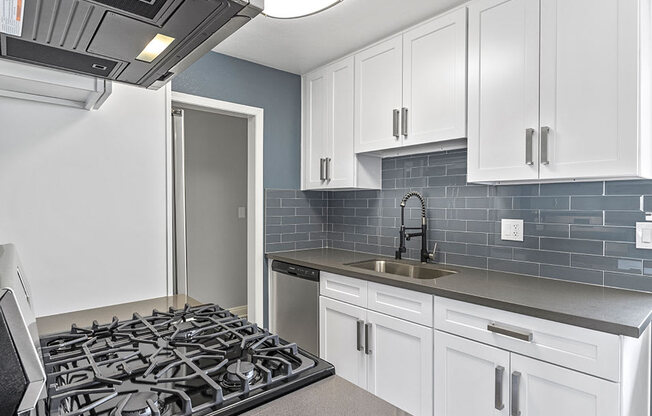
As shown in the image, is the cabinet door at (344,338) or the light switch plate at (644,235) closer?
the light switch plate at (644,235)

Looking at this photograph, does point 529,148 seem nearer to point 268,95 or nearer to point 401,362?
point 401,362

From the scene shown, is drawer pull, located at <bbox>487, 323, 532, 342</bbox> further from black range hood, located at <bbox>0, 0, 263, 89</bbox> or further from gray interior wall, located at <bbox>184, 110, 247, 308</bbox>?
gray interior wall, located at <bbox>184, 110, 247, 308</bbox>

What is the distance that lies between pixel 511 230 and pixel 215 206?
315 centimetres

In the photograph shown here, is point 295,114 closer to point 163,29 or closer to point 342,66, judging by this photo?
point 342,66

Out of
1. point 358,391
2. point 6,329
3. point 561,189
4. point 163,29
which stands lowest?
point 358,391

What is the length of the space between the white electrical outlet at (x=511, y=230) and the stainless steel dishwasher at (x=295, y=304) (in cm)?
119

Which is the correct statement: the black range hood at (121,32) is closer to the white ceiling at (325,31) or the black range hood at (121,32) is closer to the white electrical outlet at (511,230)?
the white ceiling at (325,31)

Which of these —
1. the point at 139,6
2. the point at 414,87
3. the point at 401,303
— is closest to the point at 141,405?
the point at 139,6

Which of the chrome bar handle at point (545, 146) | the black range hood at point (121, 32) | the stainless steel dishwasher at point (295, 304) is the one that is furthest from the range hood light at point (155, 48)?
the stainless steel dishwasher at point (295, 304)

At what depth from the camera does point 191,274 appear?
4.12 metres

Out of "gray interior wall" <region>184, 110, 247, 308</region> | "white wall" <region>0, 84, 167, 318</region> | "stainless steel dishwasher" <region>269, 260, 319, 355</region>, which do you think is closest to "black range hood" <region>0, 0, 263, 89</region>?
"white wall" <region>0, 84, 167, 318</region>

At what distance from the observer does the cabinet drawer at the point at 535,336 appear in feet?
4.35

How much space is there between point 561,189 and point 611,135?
45 cm

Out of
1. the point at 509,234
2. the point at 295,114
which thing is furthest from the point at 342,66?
the point at 509,234
